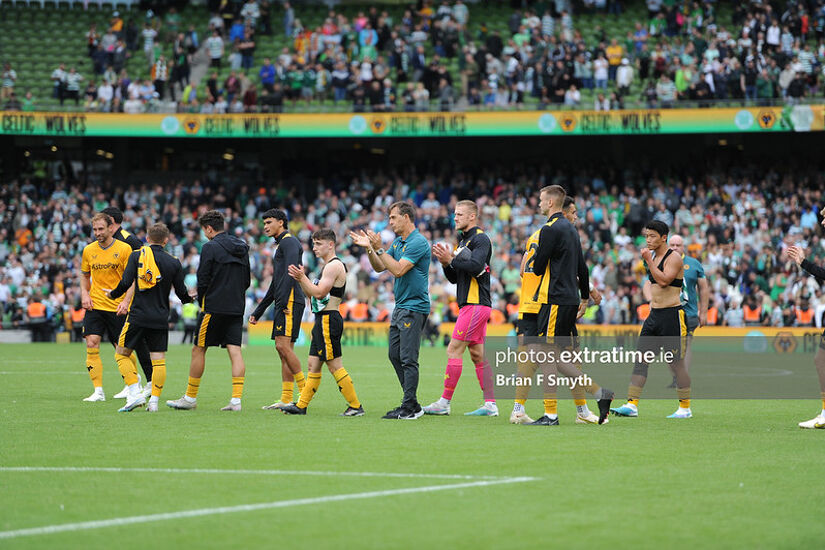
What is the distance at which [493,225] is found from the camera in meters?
34.4

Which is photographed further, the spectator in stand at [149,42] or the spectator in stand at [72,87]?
the spectator in stand at [149,42]

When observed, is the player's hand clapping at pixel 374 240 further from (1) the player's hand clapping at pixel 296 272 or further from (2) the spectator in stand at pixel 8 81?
(2) the spectator in stand at pixel 8 81

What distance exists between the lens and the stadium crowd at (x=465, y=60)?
3509cm

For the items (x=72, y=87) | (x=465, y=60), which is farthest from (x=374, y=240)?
(x=72, y=87)

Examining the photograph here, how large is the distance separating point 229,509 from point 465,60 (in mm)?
32083

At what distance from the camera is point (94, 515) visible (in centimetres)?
632

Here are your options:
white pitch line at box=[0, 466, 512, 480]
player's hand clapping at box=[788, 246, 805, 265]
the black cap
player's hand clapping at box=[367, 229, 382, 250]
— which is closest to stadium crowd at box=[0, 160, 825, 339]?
the black cap

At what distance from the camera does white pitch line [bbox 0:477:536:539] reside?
234 inches

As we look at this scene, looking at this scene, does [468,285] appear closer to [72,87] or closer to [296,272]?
[296,272]

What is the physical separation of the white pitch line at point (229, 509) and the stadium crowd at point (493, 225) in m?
22.1

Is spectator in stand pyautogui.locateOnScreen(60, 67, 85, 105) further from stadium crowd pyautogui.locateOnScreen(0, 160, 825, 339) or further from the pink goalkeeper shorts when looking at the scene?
the pink goalkeeper shorts

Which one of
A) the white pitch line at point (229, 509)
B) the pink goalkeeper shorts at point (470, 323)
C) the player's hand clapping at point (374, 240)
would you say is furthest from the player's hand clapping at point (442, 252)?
the white pitch line at point (229, 509)

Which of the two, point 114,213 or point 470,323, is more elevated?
point 114,213

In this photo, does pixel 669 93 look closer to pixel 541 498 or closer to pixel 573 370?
pixel 573 370
